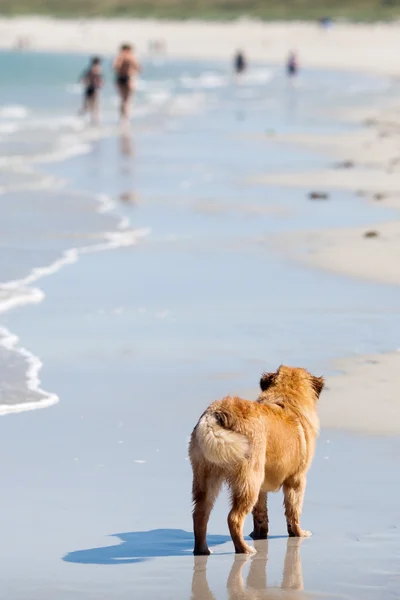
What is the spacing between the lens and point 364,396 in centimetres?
865

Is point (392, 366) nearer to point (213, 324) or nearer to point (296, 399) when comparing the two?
point (213, 324)

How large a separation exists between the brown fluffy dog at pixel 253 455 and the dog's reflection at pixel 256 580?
3.8 inches

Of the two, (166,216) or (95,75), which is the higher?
(95,75)

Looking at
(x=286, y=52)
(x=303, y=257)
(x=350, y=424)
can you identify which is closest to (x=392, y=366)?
(x=350, y=424)

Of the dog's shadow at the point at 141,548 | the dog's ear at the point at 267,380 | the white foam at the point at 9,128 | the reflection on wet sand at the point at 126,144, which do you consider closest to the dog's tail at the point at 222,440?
the dog's shadow at the point at 141,548

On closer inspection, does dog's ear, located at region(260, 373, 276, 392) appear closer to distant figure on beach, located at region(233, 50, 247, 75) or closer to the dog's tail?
the dog's tail

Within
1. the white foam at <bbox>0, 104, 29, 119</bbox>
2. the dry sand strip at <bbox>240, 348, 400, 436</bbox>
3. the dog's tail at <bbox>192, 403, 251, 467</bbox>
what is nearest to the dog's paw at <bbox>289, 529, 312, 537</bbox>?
the dog's tail at <bbox>192, 403, 251, 467</bbox>

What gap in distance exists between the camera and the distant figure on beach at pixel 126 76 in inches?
1323

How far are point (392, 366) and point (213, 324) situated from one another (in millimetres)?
1890

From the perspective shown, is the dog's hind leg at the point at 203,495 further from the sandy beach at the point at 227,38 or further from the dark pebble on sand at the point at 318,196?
the sandy beach at the point at 227,38

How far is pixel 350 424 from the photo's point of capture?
8023 mm

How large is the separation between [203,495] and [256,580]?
0.43m

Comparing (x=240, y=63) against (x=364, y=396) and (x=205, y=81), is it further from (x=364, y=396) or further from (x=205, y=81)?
(x=364, y=396)

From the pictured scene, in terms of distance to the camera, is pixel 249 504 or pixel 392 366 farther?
pixel 392 366
